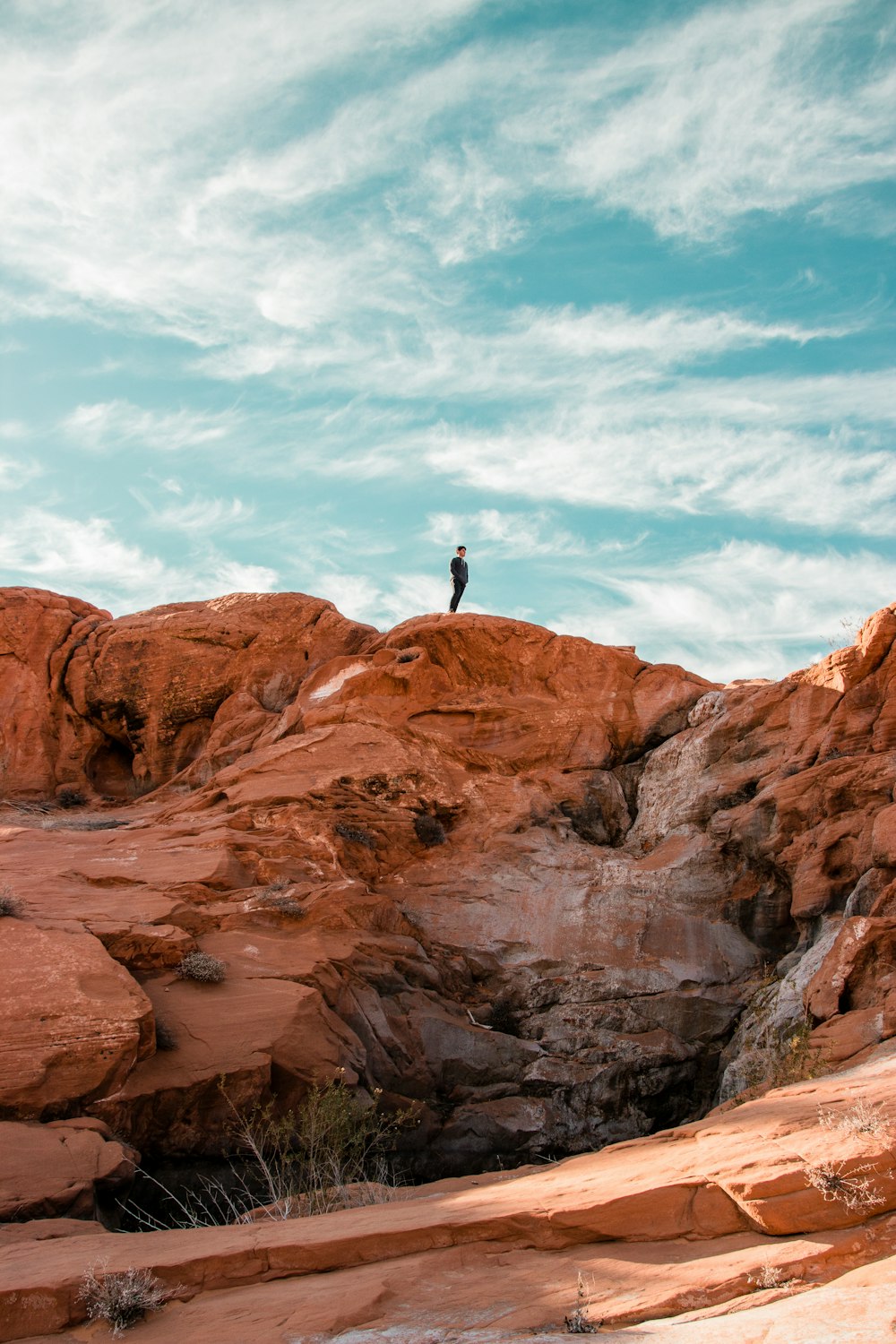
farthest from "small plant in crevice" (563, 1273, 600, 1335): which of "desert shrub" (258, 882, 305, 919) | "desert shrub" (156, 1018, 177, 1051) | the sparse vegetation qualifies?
"desert shrub" (258, 882, 305, 919)

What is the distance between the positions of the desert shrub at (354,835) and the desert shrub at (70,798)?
314 inches

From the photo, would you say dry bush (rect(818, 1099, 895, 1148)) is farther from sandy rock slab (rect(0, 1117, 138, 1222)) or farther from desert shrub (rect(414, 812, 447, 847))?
desert shrub (rect(414, 812, 447, 847))

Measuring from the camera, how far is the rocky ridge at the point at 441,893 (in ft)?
38.9

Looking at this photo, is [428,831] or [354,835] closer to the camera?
[354,835]

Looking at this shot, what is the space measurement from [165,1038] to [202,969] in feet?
3.74

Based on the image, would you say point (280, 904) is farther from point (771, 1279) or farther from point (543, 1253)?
point (771, 1279)

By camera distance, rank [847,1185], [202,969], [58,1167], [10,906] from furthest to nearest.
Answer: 1. [202,969]
2. [10,906]
3. [58,1167]
4. [847,1185]

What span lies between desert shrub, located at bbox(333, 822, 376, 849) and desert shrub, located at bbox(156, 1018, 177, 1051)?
5.26 meters

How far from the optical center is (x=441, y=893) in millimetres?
17203

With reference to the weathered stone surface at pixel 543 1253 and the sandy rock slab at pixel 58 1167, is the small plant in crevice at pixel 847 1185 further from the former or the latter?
the sandy rock slab at pixel 58 1167

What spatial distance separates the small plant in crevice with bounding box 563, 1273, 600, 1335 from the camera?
6.12 metres

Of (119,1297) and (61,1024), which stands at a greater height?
(61,1024)

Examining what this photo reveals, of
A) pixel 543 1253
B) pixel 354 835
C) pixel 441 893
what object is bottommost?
pixel 543 1253

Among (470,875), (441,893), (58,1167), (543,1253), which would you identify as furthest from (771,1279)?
(470,875)
